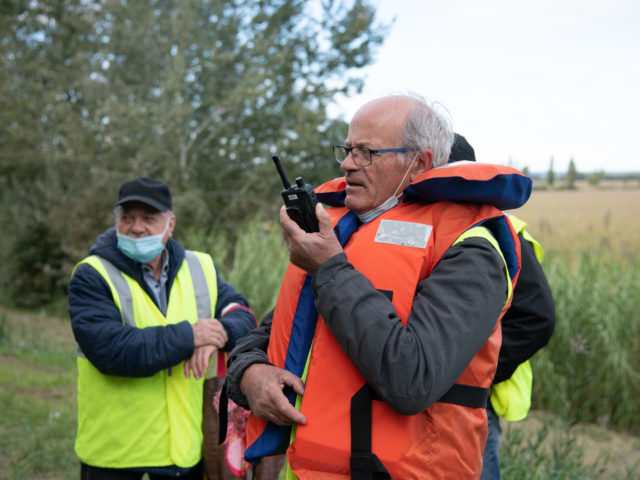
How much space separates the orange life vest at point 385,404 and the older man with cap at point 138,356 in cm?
111

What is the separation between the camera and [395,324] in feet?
4.87

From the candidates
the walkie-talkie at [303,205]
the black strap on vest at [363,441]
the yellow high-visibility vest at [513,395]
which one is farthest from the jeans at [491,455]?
the walkie-talkie at [303,205]

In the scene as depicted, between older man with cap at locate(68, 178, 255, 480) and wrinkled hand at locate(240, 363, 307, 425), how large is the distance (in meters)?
1.01

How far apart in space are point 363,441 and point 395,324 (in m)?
0.35

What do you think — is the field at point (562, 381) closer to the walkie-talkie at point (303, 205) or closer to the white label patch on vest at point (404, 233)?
the white label patch on vest at point (404, 233)

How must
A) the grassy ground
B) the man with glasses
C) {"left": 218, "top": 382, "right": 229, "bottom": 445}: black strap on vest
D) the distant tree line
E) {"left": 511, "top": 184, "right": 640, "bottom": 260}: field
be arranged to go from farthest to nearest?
1. the distant tree line
2. {"left": 511, "top": 184, "right": 640, "bottom": 260}: field
3. the grassy ground
4. {"left": 218, "top": 382, "right": 229, "bottom": 445}: black strap on vest
5. the man with glasses

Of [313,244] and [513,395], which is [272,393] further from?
[513,395]

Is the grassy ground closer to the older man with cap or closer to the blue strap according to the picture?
the older man with cap

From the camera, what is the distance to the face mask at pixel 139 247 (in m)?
2.89

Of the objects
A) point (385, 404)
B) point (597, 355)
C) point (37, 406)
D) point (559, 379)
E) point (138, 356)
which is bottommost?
point (37, 406)

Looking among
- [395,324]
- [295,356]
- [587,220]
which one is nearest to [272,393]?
[295,356]

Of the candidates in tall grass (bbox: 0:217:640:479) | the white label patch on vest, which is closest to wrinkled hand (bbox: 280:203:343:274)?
the white label patch on vest

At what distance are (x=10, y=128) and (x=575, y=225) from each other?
11918 mm

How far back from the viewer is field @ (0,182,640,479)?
176 inches
